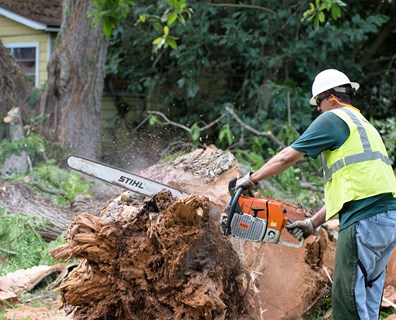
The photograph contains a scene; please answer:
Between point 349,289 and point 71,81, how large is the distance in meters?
7.87

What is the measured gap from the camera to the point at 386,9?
13.6 m

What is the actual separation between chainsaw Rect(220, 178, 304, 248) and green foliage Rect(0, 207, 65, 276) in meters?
2.86

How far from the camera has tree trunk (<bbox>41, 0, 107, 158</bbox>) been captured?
10714mm

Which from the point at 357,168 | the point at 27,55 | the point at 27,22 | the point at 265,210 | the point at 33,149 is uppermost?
the point at 357,168

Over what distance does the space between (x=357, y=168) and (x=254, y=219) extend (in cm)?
68

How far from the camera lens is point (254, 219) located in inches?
157

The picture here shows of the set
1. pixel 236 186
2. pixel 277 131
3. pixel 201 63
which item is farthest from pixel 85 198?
pixel 201 63

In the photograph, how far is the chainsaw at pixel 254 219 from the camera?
3.98 meters

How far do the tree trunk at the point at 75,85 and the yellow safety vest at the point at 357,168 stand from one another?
23.5ft

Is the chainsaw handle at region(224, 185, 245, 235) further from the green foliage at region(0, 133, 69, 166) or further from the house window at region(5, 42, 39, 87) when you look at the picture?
the house window at region(5, 42, 39, 87)

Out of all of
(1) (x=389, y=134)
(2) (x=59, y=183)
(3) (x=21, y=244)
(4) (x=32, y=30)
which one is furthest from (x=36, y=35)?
(3) (x=21, y=244)

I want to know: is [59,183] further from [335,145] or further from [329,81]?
[335,145]

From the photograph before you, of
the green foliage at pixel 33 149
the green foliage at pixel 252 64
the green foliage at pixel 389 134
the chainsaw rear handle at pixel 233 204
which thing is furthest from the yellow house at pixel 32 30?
the chainsaw rear handle at pixel 233 204

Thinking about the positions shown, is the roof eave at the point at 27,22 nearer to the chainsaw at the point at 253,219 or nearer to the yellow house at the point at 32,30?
the yellow house at the point at 32,30
